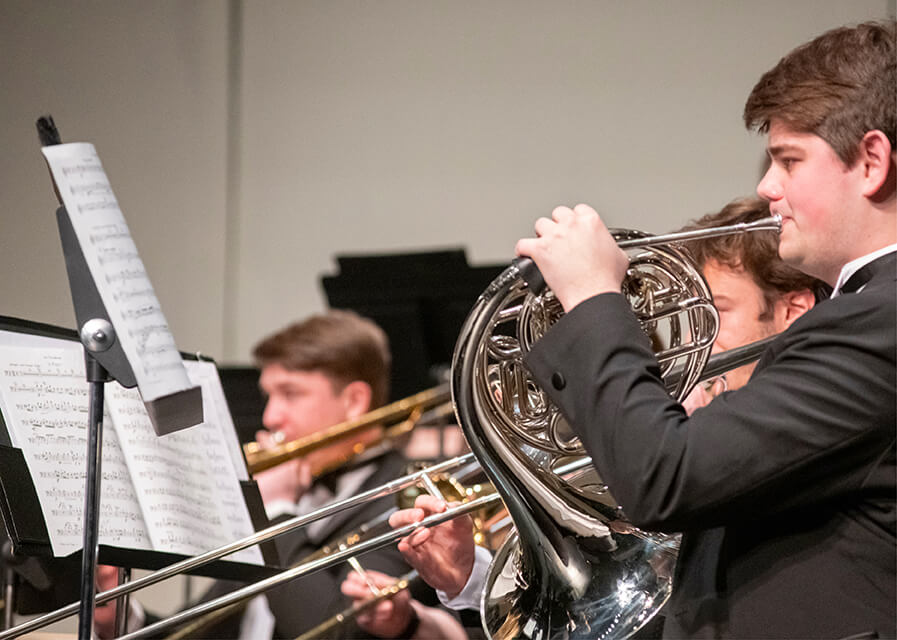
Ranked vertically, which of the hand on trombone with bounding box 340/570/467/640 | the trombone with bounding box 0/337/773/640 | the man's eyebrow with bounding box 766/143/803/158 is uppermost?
the man's eyebrow with bounding box 766/143/803/158

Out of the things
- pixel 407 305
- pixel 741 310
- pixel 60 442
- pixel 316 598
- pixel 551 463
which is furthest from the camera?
pixel 407 305

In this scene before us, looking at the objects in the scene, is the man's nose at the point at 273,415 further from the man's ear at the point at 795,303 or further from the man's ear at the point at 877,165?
the man's ear at the point at 877,165

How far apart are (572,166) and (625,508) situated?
4.04 meters

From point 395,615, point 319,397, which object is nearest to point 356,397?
point 319,397

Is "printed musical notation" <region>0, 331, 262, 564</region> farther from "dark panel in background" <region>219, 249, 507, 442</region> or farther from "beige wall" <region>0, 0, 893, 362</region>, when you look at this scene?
"beige wall" <region>0, 0, 893, 362</region>

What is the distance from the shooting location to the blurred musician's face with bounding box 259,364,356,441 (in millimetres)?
3592

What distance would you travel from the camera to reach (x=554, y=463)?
59.6 inches

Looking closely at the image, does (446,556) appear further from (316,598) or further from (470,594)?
(316,598)

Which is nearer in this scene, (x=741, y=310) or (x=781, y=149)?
(x=781, y=149)

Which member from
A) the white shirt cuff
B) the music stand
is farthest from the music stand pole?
the white shirt cuff

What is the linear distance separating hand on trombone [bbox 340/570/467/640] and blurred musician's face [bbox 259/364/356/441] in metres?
1.22

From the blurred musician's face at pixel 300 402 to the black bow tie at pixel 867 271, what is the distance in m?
2.59

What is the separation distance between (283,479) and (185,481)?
193 cm

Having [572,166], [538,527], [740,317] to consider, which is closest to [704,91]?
[572,166]
